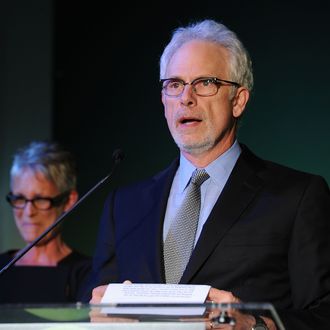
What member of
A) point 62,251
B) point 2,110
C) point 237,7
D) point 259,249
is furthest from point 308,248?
point 2,110

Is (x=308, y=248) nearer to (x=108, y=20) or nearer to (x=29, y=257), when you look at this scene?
(x=29, y=257)

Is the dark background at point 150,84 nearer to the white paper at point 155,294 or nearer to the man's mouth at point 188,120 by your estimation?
the man's mouth at point 188,120

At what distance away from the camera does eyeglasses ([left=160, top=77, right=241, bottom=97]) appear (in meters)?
2.49

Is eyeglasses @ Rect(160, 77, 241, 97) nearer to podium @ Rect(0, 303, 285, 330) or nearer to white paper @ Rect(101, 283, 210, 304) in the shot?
white paper @ Rect(101, 283, 210, 304)

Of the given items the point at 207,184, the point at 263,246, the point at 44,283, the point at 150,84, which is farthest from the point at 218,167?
the point at 150,84

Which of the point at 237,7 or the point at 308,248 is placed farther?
the point at 237,7

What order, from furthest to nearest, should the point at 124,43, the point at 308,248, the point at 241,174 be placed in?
the point at 124,43 → the point at 241,174 → the point at 308,248

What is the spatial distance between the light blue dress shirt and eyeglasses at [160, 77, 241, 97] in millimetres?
201

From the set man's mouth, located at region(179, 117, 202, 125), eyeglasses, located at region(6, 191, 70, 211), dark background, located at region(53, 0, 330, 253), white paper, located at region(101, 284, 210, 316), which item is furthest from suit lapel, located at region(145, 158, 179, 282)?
dark background, located at region(53, 0, 330, 253)

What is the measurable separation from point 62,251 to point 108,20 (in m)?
1.46

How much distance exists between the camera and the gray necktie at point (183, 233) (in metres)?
2.40

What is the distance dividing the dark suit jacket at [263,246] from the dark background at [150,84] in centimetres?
142

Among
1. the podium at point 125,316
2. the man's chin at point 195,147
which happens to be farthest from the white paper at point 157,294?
the man's chin at point 195,147

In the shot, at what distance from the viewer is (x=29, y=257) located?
3.81 metres
